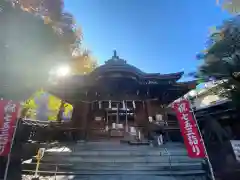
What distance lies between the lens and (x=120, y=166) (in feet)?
21.9

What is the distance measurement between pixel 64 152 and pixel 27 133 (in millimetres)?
3173

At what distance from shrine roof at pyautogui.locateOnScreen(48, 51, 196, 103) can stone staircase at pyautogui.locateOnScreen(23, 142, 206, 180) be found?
5370 mm

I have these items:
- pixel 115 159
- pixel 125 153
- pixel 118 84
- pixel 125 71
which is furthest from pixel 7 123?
pixel 118 84

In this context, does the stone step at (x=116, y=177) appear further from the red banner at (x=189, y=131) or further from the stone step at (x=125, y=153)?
the stone step at (x=125, y=153)

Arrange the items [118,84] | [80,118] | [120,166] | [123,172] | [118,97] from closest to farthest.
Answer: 1. [123,172]
2. [120,166]
3. [118,84]
4. [80,118]
5. [118,97]

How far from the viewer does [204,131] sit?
1077cm

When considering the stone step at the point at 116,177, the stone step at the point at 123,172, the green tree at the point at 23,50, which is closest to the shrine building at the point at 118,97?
the green tree at the point at 23,50

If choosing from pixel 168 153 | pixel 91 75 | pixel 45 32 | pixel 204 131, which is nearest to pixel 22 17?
pixel 45 32

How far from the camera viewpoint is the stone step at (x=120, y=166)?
21.5 ft

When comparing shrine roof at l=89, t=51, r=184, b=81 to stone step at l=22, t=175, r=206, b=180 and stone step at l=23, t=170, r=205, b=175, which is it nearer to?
stone step at l=23, t=170, r=205, b=175

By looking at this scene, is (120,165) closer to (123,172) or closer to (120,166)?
(120,166)

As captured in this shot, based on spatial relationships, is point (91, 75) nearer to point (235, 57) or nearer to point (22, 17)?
point (22, 17)

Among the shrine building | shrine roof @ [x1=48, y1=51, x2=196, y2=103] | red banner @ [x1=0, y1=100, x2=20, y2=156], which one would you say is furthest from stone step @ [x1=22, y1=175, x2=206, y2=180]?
shrine roof @ [x1=48, y1=51, x2=196, y2=103]

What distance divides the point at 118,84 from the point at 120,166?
6.59 m
